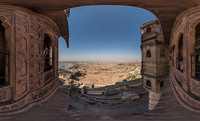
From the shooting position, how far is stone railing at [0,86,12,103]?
2.95 m

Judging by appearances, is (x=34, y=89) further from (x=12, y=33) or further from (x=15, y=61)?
(x=12, y=33)

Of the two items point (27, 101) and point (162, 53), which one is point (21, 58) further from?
point (162, 53)

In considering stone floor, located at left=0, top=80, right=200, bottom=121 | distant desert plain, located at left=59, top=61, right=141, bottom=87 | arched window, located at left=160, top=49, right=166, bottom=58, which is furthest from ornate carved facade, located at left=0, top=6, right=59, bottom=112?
distant desert plain, located at left=59, top=61, right=141, bottom=87

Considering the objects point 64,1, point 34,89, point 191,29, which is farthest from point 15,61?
point 191,29

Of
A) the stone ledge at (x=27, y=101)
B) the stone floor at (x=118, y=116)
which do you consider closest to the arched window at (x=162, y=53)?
the stone floor at (x=118, y=116)

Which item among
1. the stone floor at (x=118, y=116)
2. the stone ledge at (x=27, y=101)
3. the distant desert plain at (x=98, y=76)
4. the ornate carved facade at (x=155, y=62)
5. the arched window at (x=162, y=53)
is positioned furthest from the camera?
the distant desert plain at (x=98, y=76)

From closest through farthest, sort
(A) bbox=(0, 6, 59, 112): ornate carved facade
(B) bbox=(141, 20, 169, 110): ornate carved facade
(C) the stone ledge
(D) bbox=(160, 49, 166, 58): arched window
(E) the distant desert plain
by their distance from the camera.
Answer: (C) the stone ledge, (A) bbox=(0, 6, 59, 112): ornate carved facade, (B) bbox=(141, 20, 169, 110): ornate carved facade, (D) bbox=(160, 49, 166, 58): arched window, (E) the distant desert plain

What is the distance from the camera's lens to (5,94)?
9.91 ft

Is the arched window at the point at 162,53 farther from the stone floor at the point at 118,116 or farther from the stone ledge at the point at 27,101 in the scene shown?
the stone ledge at the point at 27,101

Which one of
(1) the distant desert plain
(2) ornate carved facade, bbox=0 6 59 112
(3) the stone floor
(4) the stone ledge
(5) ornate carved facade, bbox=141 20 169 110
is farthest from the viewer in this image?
(1) the distant desert plain

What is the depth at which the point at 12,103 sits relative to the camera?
3.01 meters

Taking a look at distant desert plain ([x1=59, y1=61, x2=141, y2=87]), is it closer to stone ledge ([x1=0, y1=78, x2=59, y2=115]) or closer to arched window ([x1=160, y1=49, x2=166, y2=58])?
arched window ([x1=160, y1=49, x2=166, y2=58])

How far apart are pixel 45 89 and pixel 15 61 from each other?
2265mm

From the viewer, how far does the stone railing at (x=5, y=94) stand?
9.68 ft
